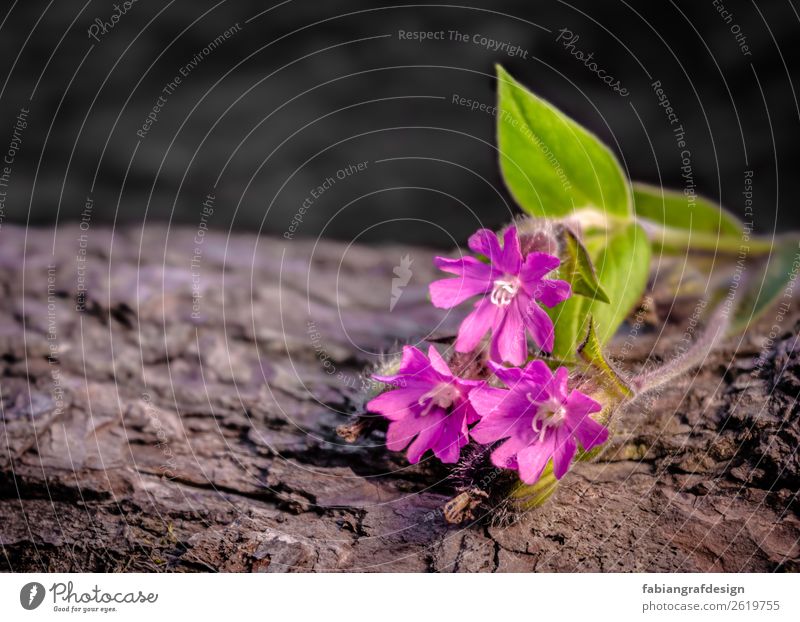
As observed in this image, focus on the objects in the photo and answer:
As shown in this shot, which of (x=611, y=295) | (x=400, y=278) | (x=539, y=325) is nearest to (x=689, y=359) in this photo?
(x=611, y=295)

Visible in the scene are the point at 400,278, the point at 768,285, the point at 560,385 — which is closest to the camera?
the point at 560,385

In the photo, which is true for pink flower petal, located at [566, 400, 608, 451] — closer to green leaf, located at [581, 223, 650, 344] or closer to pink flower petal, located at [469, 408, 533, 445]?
pink flower petal, located at [469, 408, 533, 445]

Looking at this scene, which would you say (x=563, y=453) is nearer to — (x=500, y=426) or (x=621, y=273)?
(x=500, y=426)

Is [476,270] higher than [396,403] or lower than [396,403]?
higher

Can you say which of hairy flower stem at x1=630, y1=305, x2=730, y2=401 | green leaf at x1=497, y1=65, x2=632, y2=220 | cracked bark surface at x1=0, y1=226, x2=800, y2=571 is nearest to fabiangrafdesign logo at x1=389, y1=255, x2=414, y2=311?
cracked bark surface at x1=0, y1=226, x2=800, y2=571
